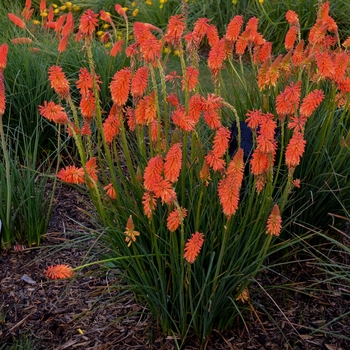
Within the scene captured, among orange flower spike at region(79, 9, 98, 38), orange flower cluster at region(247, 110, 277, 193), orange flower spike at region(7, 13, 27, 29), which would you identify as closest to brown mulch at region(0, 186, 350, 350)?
orange flower cluster at region(247, 110, 277, 193)

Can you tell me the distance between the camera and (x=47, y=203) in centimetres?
368

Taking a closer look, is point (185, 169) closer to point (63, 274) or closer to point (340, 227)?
point (63, 274)

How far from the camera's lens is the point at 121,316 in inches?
112

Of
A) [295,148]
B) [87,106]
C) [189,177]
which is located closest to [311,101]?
[295,148]

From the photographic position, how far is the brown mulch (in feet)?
8.71

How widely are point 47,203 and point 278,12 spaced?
3979mm

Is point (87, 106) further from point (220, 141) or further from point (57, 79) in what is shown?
point (220, 141)

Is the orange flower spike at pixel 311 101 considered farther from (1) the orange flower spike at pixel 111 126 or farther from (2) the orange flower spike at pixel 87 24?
(2) the orange flower spike at pixel 87 24

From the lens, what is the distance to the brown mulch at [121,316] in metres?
2.66

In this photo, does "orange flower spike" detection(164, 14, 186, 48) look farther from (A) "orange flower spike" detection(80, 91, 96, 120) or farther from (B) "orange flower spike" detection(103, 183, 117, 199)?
(B) "orange flower spike" detection(103, 183, 117, 199)

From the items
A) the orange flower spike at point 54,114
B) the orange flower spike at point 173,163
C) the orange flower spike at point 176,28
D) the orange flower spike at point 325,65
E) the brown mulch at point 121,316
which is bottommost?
the brown mulch at point 121,316

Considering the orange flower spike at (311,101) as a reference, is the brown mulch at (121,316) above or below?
below

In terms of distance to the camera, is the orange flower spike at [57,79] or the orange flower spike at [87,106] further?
the orange flower spike at [87,106]

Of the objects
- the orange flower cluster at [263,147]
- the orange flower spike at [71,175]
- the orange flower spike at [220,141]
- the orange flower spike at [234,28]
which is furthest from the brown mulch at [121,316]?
the orange flower spike at [234,28]
